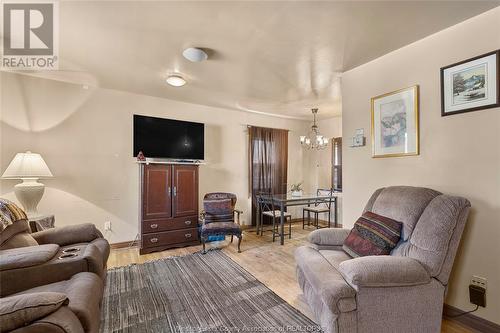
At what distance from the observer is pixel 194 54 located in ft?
7.80

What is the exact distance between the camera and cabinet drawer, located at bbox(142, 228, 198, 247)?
3419 millimetres

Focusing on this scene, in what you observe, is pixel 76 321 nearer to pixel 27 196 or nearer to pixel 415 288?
pixel 415 288

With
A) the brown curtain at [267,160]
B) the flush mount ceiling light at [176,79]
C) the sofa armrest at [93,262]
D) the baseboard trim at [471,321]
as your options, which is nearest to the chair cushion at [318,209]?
the brown curtain at [267,160]

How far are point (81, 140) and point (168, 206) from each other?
1.58 m

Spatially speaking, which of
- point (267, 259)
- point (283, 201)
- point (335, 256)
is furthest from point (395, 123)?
point (267, 259)

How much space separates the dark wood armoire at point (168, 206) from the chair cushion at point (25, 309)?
2429mm

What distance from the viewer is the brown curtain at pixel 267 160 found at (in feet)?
16.2

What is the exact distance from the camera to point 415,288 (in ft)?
4.87

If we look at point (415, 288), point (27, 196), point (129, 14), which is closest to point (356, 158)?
point (415, 288)

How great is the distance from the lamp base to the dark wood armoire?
114 cm

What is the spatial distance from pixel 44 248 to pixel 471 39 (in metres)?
3.61

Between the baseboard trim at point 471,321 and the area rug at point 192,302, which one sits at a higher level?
the baseboard trim at point 471,321

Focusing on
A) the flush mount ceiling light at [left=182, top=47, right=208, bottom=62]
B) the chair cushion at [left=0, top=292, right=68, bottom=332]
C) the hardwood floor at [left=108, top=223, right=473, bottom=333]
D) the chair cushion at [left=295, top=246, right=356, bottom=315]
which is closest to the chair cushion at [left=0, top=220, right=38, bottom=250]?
the chair cushion at [left=0, top=292, right=68, bottom=332]

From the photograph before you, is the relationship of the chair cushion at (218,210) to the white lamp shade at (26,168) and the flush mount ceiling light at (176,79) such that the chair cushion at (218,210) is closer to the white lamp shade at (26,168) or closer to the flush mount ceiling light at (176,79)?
the flush mount ceiling light at (176,79)
